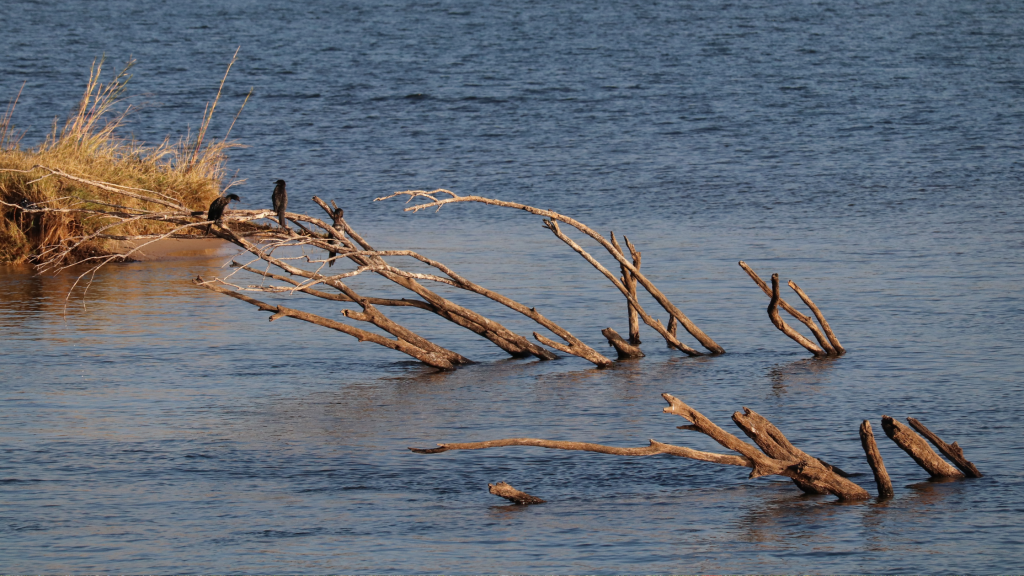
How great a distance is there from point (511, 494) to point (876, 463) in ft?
6.34

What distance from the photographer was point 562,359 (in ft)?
36.7

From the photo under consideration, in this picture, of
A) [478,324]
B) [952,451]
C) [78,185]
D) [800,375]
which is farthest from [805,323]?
[78,185]

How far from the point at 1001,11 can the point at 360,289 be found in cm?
3115

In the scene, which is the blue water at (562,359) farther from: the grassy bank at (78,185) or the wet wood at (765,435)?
the grassy bank at (78,185)

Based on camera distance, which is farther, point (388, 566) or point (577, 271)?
point (577, 271)

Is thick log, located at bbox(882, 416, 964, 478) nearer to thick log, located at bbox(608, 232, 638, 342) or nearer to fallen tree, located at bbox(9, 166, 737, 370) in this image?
fallen tree, located at bbox(9, 166, 737, 370)

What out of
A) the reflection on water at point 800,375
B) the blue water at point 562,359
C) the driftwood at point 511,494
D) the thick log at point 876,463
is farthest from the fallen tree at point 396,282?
the thick log at point 876,463

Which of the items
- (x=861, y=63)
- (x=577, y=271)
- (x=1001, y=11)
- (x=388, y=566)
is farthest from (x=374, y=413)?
(x=1001, y=11)

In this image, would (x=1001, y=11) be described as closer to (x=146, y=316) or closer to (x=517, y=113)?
(x=517, y=113)

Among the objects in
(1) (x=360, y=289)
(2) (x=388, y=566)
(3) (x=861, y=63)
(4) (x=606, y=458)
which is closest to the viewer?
(2) (x=388, y=566)

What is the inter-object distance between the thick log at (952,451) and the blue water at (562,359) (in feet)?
0.36

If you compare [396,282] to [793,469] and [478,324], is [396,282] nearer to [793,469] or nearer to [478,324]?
[478,324]

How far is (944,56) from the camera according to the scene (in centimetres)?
3212

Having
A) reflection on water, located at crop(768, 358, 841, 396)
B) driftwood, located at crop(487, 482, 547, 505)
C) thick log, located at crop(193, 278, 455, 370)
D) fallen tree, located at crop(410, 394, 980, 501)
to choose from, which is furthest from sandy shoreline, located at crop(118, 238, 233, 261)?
fallen tree, located at crop(410, 394, 980, 501)
